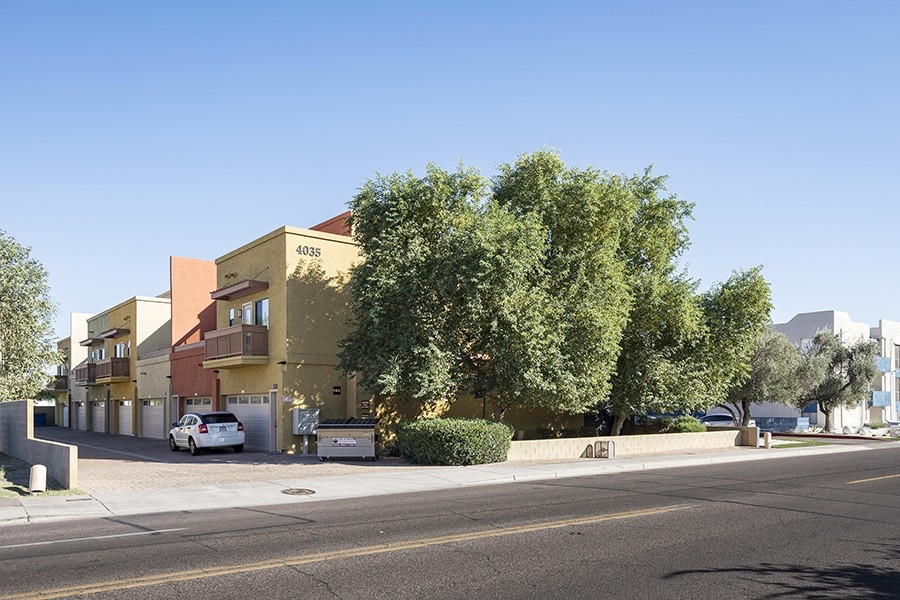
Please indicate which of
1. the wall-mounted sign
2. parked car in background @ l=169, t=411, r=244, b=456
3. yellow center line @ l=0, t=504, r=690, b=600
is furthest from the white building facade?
yellow center line @ l=0, t=504, r=690, b=600

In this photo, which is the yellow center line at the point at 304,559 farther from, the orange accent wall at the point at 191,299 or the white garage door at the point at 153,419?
the white garage door at the point at 153,419

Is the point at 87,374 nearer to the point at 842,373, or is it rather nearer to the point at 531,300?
the point at 531,300

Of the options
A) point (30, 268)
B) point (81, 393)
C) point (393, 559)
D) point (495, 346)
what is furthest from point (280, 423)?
point (81, 393)

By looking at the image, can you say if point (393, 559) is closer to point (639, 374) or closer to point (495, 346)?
point (495, 346)

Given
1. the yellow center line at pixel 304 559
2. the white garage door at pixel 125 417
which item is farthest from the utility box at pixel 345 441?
the white garage door at pixel 125 417

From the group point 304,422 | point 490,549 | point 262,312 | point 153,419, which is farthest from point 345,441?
point 153,419

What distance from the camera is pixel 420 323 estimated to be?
79.0ft

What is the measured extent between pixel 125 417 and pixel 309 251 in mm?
26088

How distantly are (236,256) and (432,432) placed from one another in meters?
13.5

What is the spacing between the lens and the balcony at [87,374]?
4997 cm

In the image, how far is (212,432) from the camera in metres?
27.6

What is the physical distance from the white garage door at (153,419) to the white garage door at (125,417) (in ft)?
8.50

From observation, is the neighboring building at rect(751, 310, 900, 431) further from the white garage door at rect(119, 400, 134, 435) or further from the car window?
the white garage door at rect(119, 400, 134, 435)

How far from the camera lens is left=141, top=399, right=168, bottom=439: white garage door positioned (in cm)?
4062
